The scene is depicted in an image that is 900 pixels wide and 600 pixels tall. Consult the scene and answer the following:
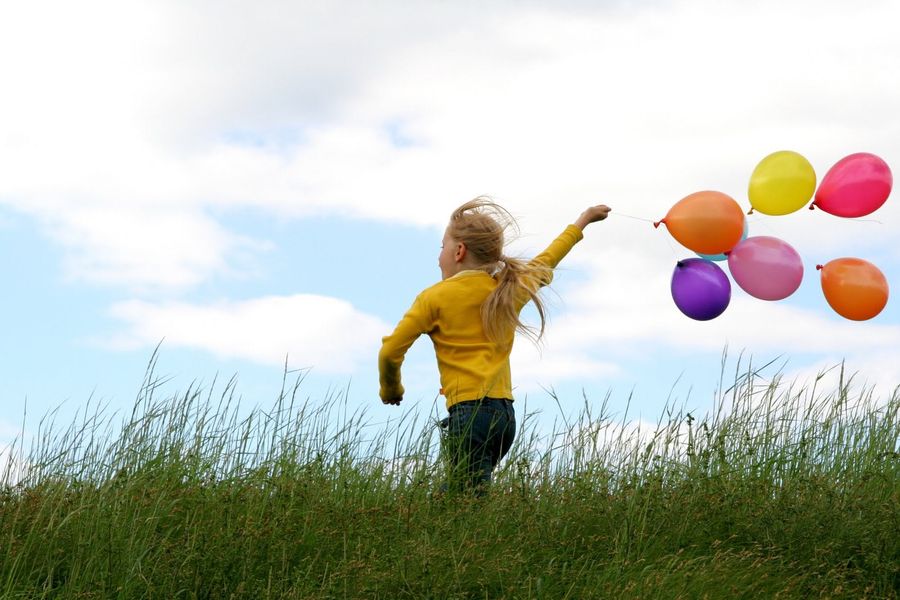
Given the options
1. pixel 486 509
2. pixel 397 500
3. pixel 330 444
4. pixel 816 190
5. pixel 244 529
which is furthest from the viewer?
pixel 816 190

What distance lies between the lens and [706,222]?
5.63 metres

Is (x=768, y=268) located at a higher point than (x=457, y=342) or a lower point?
higher

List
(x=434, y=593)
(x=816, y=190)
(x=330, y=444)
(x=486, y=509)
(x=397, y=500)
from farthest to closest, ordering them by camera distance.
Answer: (x=816, y=190), (x=330, y=444), (x=397, y=500), (x=486, y=509), (x=434, y=593)

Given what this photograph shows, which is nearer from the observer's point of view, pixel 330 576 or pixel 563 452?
pixel 330 576

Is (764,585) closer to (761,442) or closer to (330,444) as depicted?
(761,442)

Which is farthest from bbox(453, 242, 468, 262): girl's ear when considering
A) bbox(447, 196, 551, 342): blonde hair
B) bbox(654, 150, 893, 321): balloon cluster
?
bbox(654, 150, 893, 321): balloon cluster

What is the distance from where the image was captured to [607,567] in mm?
4133

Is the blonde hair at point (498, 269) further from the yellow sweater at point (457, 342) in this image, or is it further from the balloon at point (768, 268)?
the balloon at point (768, 268)

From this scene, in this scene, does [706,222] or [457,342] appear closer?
[457,342]

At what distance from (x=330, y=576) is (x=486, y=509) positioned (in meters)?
0.97

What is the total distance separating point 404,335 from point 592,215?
4.71 ft

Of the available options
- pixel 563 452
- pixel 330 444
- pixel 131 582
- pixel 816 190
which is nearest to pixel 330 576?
pixel 131 582

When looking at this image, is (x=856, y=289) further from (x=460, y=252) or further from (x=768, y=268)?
(x=460, y=252)

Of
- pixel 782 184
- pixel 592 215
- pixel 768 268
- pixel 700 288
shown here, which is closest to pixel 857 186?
pixel 782 184
